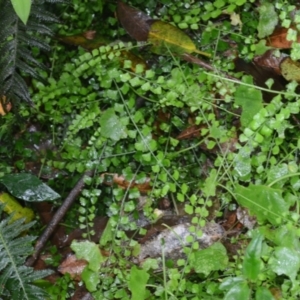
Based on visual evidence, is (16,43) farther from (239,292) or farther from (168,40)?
(239,292)

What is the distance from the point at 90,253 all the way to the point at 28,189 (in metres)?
0.27

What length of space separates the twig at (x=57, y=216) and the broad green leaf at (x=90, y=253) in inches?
4.8

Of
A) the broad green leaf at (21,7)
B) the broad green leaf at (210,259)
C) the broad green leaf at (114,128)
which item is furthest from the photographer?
the broad green leaf at (114,128)

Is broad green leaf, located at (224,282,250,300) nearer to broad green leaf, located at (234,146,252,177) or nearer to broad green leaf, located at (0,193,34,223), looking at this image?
broad green leaf, located at (234,146,252,177)

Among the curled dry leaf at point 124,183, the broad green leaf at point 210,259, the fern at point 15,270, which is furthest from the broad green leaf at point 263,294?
the fern at point 15,270

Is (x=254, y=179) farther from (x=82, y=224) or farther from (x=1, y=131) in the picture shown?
(x=1, y=131)

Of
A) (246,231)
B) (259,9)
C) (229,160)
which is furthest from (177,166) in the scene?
(259,9)

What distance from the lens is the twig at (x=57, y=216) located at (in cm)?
145

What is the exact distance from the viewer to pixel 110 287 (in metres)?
1.36

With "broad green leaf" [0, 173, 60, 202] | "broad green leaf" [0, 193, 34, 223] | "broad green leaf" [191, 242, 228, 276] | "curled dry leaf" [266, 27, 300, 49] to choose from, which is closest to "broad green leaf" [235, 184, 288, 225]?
"broad green leaf" [191, 242, 228, 276]

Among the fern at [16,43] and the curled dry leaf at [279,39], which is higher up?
the fern at [16,43]

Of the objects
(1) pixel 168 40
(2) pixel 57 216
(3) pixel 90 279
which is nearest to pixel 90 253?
(3) pixel 90 279

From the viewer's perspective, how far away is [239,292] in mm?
1197

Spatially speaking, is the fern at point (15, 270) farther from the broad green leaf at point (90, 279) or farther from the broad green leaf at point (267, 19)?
the broad green leaf at point (267, 19)
